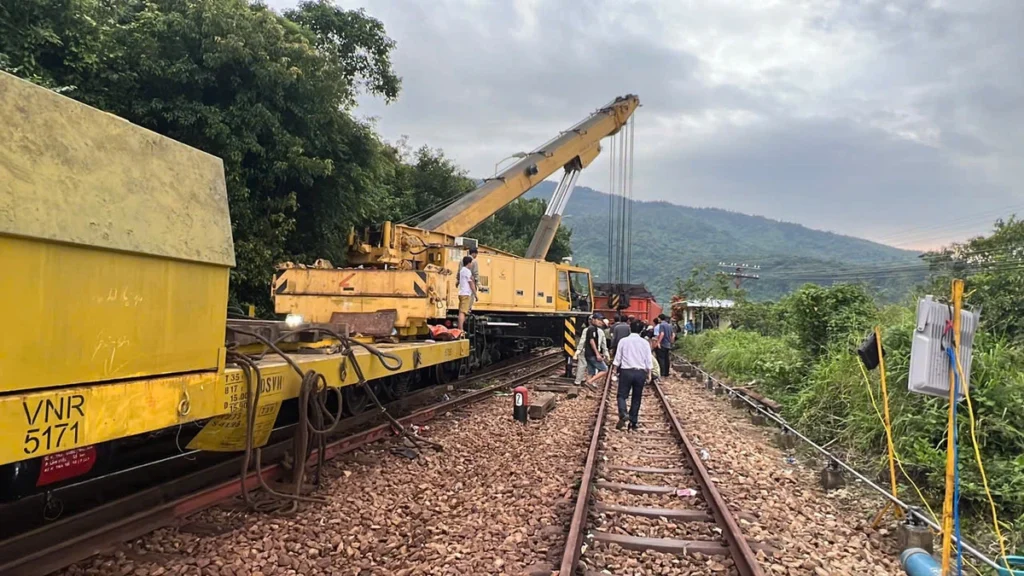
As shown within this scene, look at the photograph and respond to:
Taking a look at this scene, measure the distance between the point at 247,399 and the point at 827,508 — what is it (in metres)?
4.83

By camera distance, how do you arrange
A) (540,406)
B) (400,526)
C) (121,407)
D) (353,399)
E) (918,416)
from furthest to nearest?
(540,406) → (353,399) → (918,416) → (400,526) → (121,407)

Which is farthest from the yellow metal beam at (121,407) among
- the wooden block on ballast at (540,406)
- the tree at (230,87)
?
the tree at (230,87)

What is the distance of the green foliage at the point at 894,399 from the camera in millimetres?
5449

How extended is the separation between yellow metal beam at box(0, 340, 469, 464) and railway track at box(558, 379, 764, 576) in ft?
7.47

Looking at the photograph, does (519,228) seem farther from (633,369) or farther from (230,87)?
(633,369)

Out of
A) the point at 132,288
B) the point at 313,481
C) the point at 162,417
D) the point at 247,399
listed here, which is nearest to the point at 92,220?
the point at 132,288

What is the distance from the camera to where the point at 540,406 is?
926 centimetres

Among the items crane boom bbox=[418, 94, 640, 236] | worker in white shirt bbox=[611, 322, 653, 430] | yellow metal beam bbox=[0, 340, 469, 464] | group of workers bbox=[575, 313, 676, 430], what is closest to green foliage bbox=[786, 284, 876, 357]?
group of workers bbox=[575, 313, 676, 430]

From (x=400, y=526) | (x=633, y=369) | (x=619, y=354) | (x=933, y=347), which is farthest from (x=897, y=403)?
(x=400, y=526)

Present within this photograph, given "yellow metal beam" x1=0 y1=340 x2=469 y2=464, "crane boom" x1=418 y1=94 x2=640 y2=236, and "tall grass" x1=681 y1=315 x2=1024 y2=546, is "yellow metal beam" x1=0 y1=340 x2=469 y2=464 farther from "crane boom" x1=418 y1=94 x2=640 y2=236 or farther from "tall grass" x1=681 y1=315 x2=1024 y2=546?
"crane boom" x1=418 y1=94 x2=640 y2=236

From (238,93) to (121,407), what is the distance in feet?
32.8

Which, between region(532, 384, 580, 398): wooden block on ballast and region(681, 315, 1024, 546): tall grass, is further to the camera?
region(532, 384, 580, 398): wooden block on ballast

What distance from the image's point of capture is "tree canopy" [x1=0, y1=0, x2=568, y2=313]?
1046cm

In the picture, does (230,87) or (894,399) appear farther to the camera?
(230,87)
